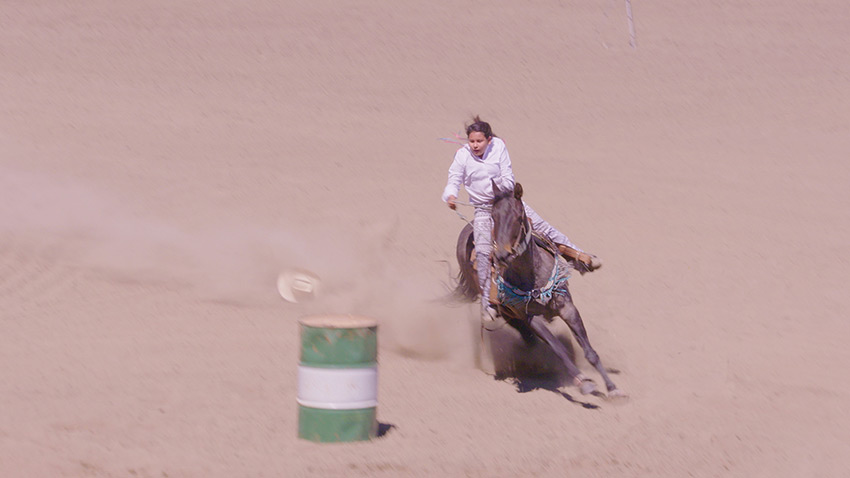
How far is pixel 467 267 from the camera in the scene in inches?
413

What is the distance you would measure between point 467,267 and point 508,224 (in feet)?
6.16

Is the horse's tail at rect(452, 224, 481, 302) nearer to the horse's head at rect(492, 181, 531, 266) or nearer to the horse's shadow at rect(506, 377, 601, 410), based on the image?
the horse's shadow at rect(506, 377, 601, 410)

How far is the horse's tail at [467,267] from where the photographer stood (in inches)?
411

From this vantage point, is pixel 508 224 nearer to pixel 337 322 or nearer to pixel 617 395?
pixel 337 322

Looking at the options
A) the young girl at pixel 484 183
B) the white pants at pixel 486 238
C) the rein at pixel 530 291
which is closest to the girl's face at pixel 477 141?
the young girl at pixel 484 183

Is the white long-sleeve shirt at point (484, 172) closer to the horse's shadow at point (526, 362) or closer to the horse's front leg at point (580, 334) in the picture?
the horse's front leg at point (580, 334)

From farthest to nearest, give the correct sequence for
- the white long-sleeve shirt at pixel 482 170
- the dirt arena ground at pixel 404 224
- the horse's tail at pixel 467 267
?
1. the horse's tail at pixel 467 267
2. the white long-sleeve shirt at pixel 482 170
3. the dirt arena ground at pixel 404 224

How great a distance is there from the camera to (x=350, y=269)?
38.3ft

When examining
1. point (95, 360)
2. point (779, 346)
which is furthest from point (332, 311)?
point (779, 346)

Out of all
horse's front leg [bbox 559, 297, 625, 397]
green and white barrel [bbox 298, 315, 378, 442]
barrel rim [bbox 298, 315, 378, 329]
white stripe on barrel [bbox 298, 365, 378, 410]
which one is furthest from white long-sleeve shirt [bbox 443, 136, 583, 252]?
white stripe on barrel [bbox 298, 365, 378, 410]

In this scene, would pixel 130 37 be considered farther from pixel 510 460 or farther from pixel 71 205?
pixel 510 460

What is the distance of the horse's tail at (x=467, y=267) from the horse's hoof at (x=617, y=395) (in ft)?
5.27

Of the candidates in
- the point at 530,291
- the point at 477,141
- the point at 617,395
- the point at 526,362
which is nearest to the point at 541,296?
the point at 530,291

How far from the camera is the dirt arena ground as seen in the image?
8.40m
